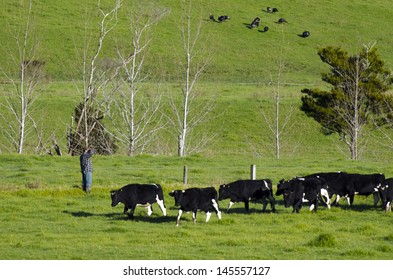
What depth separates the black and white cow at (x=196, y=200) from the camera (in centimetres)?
2275

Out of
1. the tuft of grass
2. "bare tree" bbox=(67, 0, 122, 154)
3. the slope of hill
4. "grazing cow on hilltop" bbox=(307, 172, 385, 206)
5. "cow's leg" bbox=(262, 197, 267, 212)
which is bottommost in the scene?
the tuft of grass

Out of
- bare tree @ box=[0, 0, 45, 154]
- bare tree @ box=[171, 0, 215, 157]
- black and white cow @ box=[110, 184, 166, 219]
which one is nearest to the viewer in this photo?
black and white cow @ box=[110, 184, 166, 219]

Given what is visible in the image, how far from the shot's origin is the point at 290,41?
316 ft

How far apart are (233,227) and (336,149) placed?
36721 millimetres

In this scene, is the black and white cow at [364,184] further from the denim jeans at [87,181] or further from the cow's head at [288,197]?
the denim jeans at [87,181]

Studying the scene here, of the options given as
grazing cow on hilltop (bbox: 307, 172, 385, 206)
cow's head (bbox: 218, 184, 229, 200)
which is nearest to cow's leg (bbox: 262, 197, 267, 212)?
cow's head (bbox: 218, 184, 229, 200)

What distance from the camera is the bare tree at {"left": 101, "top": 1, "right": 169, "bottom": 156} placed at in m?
41.2

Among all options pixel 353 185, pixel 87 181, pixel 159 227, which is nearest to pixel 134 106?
pixel 87 181

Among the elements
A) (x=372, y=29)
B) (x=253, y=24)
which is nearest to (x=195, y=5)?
(x=253, y=24)

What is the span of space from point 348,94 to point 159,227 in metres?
35.9

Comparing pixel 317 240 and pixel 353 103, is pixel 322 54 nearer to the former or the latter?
pixel 353 103

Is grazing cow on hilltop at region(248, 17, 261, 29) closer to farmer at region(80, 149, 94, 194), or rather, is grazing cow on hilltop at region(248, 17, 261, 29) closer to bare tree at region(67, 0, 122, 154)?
bare tree at region(67, 0, 122, 154)

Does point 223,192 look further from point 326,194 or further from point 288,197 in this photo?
point 326,194

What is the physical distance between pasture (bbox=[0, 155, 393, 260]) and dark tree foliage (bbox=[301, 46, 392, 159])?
72.9 feet
